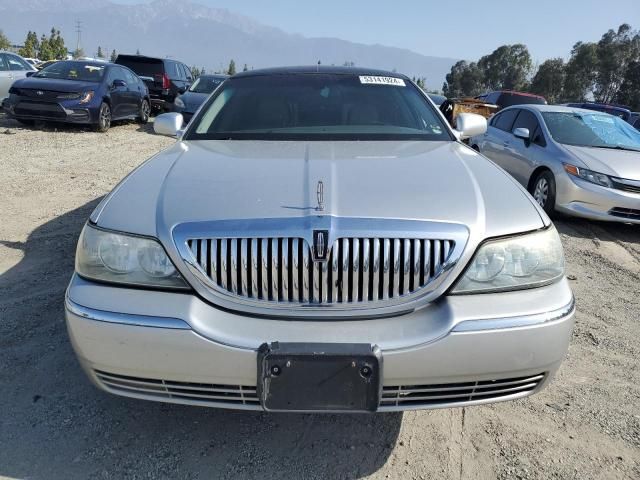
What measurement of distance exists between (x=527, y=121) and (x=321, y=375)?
6.74 metres

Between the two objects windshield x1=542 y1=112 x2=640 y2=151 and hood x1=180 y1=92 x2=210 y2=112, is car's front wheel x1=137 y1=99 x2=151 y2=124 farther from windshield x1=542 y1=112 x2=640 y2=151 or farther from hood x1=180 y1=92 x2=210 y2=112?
windshield x1=542 y1=112 x2=640 y2=151

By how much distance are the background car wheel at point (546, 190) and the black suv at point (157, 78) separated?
38.7ft

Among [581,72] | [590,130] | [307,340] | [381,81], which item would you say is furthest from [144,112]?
[581,72]

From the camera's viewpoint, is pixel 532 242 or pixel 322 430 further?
pixel 322 430

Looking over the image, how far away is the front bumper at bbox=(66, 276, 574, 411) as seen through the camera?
1833mm

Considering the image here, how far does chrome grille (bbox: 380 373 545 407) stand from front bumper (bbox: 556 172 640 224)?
4569 millimetres

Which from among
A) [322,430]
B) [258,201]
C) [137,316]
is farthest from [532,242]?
[137,316]

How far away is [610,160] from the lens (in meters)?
6.14

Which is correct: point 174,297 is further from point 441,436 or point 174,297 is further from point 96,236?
point 441,436

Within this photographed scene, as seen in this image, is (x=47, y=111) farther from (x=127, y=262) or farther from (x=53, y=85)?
(x=127, y=262)

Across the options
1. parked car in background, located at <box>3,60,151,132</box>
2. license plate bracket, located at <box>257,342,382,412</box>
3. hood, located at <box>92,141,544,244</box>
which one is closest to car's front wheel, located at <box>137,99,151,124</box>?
parked car in background, located at <box>3,60,151,132</box>

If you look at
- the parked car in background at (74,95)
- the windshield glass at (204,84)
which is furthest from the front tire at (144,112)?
the windshield glass at (204,84)

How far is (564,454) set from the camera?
2.29m

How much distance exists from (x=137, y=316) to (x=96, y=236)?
0.41 m
